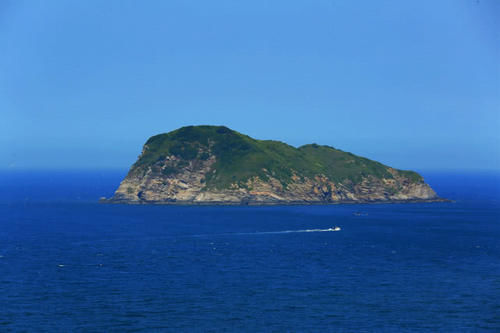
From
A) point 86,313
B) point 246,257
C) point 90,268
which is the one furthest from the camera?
point 246,257

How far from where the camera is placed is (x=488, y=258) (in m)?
173

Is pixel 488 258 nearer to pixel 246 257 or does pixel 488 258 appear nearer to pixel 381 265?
pixel 381 265

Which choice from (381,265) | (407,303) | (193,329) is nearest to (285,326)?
(193,329)

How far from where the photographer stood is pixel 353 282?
14012 centimetres

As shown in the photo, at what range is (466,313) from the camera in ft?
380

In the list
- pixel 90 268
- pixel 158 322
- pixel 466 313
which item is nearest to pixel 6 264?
pixel 90 268

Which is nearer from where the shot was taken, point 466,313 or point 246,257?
point 466,313

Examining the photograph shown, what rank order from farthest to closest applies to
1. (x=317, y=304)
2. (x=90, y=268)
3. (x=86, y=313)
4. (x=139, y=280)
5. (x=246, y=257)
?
(x=246, y=257) < (x=90, y=268) < (x=139, y=280) < (x=317, y=304) < (x=86, y=313)

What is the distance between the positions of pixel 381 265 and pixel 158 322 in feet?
226

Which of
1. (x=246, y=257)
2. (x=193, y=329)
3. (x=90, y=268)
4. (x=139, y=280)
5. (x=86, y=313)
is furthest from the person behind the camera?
(x=246, y=257)

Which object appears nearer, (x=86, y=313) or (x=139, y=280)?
(x=86, y=313)

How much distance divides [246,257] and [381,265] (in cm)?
3369

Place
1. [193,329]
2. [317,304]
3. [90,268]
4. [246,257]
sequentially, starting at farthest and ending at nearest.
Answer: [246,257]
[90,268]
[317,304]
[193,329]

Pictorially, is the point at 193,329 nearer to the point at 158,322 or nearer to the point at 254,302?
the point at 158,322
